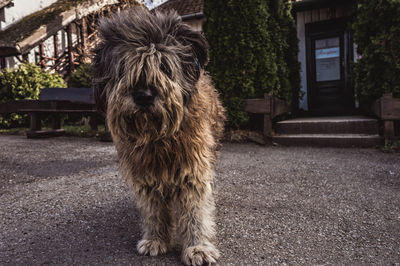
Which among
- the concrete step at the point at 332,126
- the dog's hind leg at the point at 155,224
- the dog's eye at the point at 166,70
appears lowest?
the dog's hind leg at the point at 155,224

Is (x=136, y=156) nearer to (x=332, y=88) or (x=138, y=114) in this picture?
(x=138, y=114)

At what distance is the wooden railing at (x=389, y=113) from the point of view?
5652 mm

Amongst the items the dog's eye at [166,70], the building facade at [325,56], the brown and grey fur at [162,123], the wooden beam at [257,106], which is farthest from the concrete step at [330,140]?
the dog's eye at [166,70]

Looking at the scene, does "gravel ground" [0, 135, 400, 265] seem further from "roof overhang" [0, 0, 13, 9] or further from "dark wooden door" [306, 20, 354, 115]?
"roof overhang" [0, 0, 13, 9]

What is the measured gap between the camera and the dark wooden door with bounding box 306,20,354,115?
1003 centimetres

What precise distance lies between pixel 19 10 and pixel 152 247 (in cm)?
1834

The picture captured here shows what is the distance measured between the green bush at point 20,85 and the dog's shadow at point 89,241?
8045mm

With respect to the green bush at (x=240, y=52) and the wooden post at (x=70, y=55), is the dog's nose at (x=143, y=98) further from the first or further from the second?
the wooden post at (x=70, y=55)

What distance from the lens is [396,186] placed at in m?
3.71

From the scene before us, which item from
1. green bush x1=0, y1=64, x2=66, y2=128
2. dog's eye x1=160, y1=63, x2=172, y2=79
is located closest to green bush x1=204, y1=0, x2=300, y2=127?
dog's eye x1=160, y1=63, x2=172, y2=79

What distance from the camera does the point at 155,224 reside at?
7.42ft

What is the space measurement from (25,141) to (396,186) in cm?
777

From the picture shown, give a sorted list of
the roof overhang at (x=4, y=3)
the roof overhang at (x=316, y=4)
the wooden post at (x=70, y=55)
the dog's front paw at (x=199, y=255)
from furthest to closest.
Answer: the roof overhang at (x=4, y=3)
the wooden post at (x=70, y=55)
the roof overhang at (x=316, y=4)
the dog's front paw at (x=199, y=255)

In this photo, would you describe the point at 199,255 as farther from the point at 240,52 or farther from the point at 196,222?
the point at 240,52
